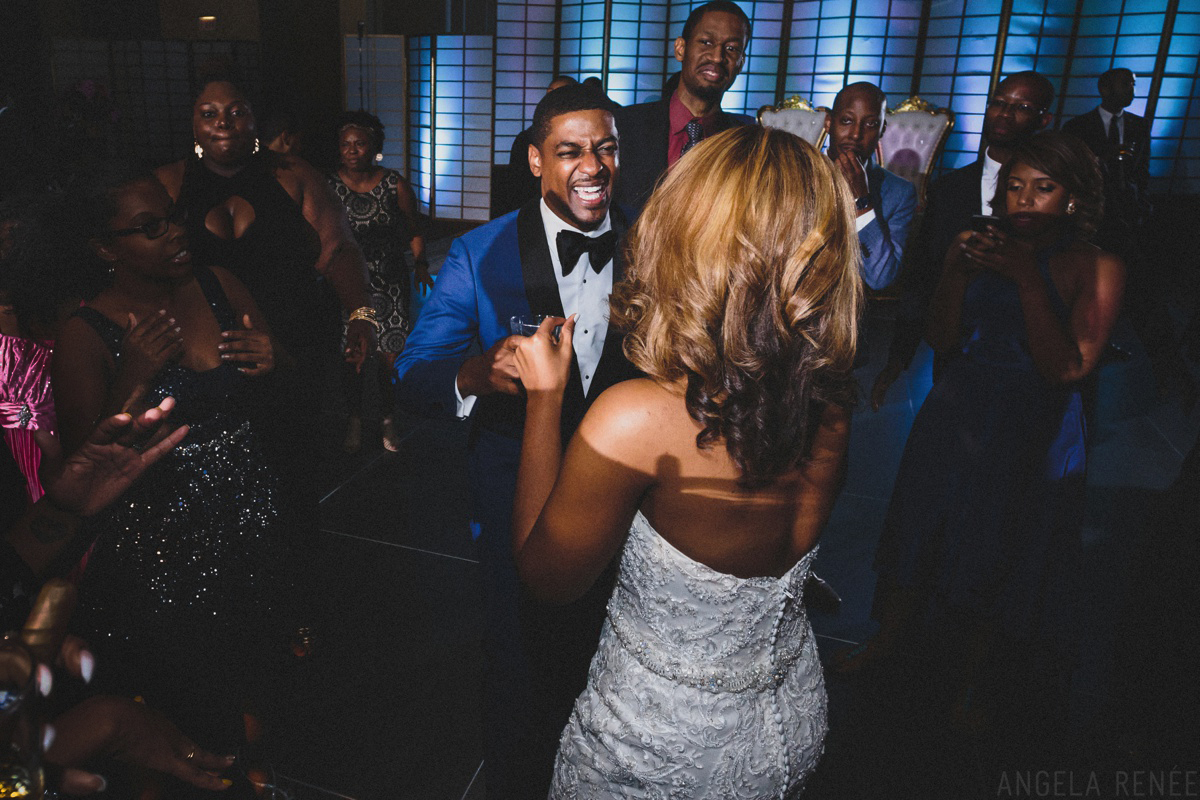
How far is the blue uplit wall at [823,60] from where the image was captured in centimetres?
821

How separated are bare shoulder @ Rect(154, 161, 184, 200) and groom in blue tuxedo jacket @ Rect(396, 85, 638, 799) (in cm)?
138

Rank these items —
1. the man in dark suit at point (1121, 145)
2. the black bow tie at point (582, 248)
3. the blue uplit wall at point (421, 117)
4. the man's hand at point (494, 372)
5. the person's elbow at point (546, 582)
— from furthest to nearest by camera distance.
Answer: the blue uplit wall at point (421, 117), the man in dark suit at point (1121, 145), the black bow tie at point (582, 248), the man's hand at point (494, 372), the person's elbow at point (546, 582)

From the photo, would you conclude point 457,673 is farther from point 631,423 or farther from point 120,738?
point 631,423

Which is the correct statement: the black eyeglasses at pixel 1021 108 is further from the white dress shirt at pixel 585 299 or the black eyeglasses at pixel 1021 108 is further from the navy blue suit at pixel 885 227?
the white dress shirt at pixel 585 299

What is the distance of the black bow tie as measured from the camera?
1.90 m

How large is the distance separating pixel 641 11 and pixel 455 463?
744 centimetres

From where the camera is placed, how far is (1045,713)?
8.32ft

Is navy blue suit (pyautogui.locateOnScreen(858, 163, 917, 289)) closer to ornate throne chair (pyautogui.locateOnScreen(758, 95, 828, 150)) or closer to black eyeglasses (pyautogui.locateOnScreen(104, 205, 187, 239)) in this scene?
black eyeglasses (pyautogui.locateOnScreen(104, 205, 187, 239))

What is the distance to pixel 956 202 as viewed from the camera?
3.00m

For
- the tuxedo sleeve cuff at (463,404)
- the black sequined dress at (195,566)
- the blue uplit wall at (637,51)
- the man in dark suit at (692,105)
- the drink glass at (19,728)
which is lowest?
the black sequined dress at (195,566)

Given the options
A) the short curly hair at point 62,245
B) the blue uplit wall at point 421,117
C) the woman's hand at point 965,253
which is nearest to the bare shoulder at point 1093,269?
the woman's hand at point 965,253

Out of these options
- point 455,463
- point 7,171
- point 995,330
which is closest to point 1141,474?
point 995,330

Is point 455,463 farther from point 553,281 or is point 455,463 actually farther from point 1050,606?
point 1050,606

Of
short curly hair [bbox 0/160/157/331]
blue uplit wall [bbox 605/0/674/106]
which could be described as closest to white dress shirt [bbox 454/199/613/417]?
short curly hair [bbox 0/160/157/331]
